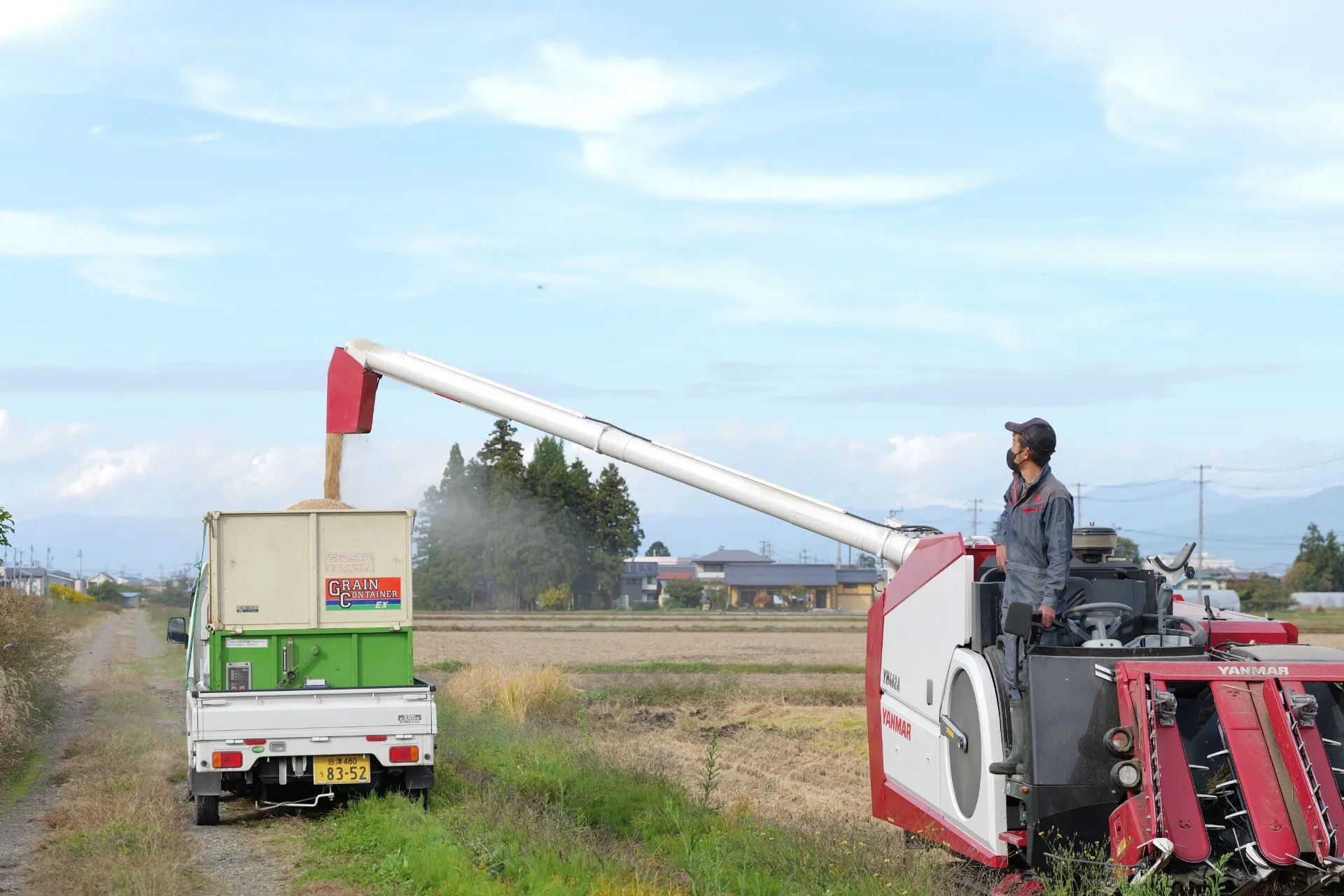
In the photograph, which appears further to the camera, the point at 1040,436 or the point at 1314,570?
the point at 1314,570

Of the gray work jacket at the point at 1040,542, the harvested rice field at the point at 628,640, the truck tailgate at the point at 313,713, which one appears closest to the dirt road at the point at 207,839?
the truck tailgate at the point at 313,713

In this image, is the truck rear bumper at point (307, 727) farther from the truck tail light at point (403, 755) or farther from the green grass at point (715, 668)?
the green grass at point (715, 668)

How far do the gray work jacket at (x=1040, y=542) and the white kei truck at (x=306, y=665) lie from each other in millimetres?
6331

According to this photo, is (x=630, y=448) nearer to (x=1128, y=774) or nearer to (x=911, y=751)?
(x=911, y=751)

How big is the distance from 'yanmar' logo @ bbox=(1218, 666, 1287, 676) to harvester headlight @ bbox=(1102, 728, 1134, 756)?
66cm

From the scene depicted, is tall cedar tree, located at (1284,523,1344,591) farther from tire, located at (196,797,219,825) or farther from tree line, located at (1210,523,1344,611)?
tire, located at (196,797,219,825)

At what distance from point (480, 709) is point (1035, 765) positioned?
14805mm

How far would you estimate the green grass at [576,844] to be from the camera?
7.95 meters

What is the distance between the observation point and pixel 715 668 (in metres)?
37.0

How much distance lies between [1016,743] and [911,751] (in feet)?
6.55

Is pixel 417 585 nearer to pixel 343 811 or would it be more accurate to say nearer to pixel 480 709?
pixel 480 709

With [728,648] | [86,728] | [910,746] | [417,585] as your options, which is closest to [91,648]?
[728,648]

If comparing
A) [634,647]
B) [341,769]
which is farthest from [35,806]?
[634,647]

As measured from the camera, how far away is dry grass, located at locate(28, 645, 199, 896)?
899 cm
